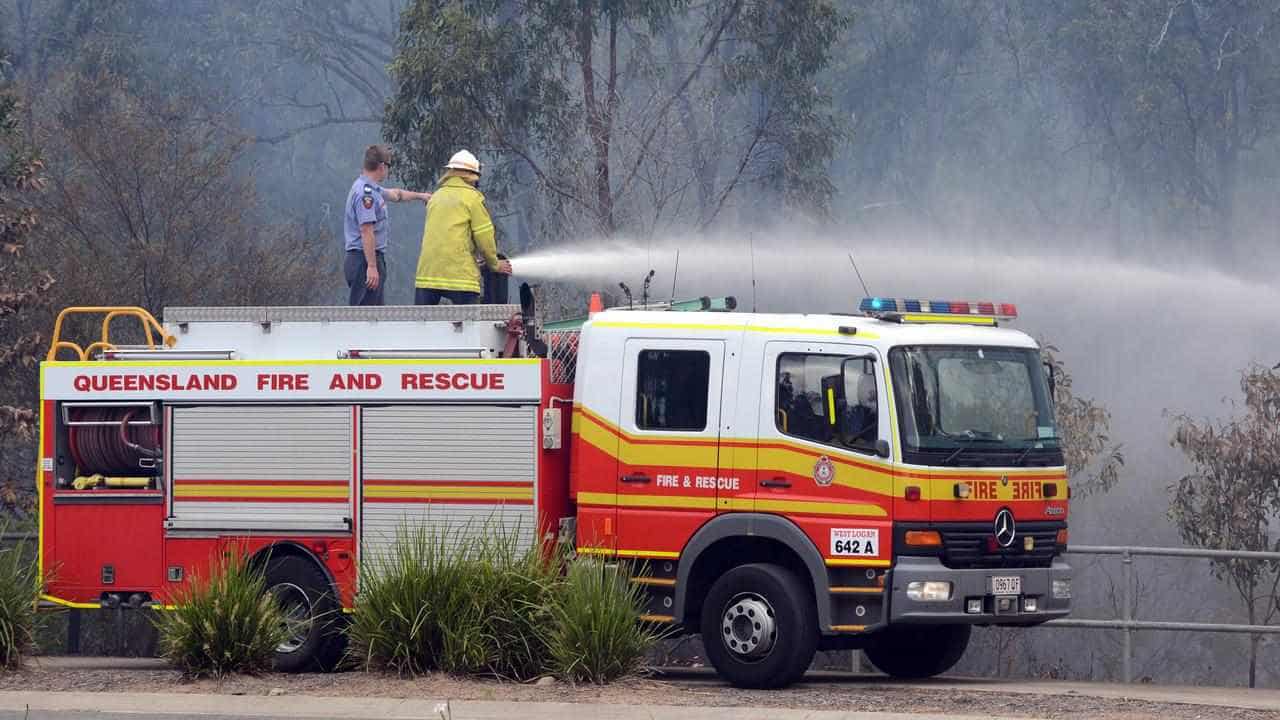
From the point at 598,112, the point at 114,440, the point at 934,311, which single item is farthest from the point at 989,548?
the point at 598,112

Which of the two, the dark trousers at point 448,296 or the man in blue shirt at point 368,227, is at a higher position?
the man in blue shirt at point 368,227

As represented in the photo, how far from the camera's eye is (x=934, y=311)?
1252 centimetres

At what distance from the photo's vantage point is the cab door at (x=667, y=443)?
12.2 m

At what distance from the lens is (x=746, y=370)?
12.1m

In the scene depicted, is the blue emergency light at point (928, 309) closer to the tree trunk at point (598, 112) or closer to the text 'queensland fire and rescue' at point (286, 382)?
the text 'queensland fire and rescue' at point (286, 382)

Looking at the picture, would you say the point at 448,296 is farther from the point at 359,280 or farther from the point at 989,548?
the point at 989,548

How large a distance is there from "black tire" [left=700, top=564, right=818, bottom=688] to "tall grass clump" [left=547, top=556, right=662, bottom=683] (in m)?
0.55

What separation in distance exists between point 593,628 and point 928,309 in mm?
3093

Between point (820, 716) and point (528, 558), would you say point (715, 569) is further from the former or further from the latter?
point (820, 716)

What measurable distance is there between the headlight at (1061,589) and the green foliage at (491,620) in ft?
8.74

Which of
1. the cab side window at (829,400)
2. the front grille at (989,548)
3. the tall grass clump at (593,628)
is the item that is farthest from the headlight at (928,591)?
the tall grass clump at (593,628)

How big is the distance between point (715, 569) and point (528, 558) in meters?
1.32

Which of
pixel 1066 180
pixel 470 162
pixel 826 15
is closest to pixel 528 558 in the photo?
pixel 470 162

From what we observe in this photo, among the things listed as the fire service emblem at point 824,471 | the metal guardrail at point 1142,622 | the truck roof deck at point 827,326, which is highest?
the truck roof deck at point 827,326
